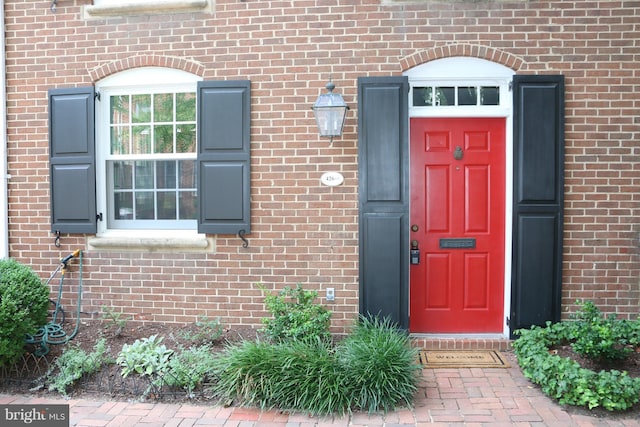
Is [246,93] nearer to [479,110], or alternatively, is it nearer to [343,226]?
[343,226]

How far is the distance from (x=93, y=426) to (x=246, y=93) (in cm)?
334

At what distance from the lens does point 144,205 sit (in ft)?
17.4

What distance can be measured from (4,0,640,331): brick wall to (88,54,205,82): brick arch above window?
0.01m

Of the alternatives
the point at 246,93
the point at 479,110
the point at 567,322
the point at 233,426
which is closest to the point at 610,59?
the point at 479,110

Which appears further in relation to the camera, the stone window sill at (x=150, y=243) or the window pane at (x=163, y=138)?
the window pane at (x=163, y=138)

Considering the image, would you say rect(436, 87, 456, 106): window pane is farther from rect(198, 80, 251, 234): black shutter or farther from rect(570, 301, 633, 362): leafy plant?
rect(570, 301, 633, 362): leafy plant

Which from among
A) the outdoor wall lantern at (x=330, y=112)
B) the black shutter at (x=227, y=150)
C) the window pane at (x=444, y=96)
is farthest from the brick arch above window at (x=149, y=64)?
the window pane at (x=444, y=96)

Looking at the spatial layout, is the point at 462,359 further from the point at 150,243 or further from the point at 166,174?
the point at 166,174

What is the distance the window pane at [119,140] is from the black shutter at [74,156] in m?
0.23

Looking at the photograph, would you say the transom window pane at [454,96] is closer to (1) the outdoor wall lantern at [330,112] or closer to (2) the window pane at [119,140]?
(1) the outdoor wall lantern at [330,112]

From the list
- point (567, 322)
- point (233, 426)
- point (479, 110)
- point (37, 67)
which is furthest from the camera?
point (37, 67)

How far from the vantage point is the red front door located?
4.84 meters

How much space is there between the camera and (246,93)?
15.9 ft

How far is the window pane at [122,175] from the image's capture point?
5.27 meters
